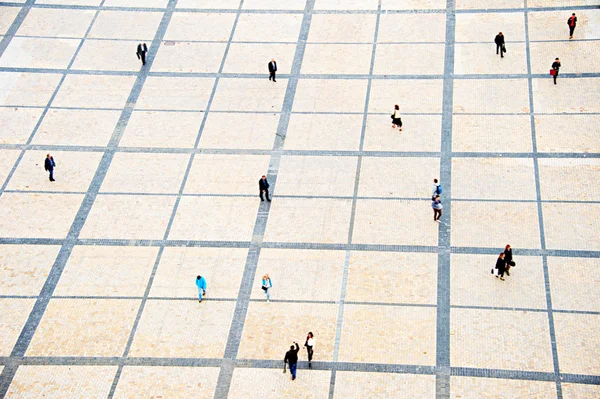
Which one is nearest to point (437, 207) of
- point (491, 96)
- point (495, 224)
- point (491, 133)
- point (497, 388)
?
point (495, 224)

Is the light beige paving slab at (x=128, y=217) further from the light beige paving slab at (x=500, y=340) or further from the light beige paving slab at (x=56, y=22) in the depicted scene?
the light beige paving slab at (x=56, y=22)

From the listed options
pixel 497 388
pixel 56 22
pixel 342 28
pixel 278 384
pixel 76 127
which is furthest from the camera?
pixel 56 22

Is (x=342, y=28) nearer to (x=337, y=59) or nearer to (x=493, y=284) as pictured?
(x=337, y=59)

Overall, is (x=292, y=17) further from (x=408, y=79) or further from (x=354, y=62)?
(x=408, y=79)

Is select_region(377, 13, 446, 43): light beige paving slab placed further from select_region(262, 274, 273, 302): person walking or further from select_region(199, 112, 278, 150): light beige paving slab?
select_region(262, 274, 273, 302): person walking

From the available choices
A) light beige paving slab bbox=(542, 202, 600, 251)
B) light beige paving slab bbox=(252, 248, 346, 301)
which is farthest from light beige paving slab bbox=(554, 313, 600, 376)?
light beige paving slab bbox=(252, 248, 346, 301)

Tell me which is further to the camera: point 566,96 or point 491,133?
point 566,96
